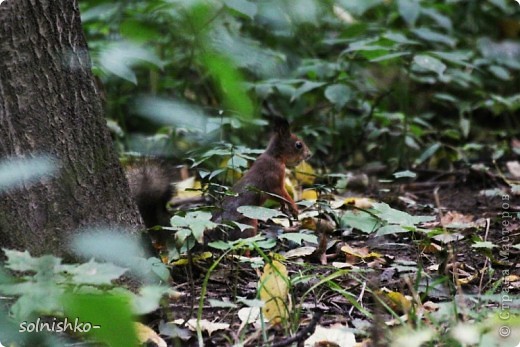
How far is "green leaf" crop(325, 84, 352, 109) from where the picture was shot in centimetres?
437

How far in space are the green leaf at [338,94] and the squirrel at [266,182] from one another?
0.37 m

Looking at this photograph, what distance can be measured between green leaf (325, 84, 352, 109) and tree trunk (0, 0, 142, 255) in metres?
2.21

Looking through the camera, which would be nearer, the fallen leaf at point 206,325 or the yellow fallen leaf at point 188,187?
the fallen leaf at point 206,325

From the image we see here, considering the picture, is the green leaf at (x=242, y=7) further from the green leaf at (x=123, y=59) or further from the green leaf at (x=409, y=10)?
the green leaf at (x=409, y=10)

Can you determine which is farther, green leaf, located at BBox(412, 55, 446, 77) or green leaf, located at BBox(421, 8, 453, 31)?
green leaf, located at BBox(421, 8, 453, 31)

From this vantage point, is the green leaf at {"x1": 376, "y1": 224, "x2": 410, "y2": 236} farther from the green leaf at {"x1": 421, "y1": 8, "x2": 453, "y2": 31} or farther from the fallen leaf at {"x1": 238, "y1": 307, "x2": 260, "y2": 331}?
the green leaf at {"x1": 421, "y1": 8, "x2": 453, "y2": 31}

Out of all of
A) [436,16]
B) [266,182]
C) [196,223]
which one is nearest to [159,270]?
[196,223]

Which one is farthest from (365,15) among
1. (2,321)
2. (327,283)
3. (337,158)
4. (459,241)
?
(2,321)

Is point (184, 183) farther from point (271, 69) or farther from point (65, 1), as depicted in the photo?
point (271, 69)

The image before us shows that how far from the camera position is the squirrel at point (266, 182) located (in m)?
3.21

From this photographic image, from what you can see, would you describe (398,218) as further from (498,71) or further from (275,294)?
(498,71)

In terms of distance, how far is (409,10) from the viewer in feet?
16.2

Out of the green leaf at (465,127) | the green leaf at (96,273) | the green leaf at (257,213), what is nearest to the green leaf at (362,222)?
the green leaf at (257,213)

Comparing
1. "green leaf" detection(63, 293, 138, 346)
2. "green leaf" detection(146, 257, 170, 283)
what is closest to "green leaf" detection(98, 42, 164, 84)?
"green leaf" detection(146, 257, 170, 283)
